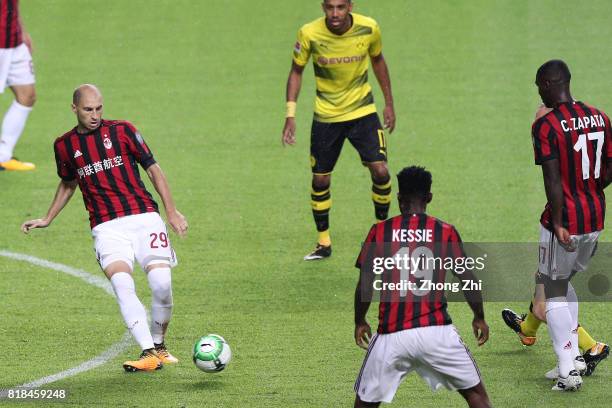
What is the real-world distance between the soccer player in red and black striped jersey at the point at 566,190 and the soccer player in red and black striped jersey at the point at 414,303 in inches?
50.8

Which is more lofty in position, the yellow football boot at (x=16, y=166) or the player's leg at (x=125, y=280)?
the player's leg at (x=125, y=280)

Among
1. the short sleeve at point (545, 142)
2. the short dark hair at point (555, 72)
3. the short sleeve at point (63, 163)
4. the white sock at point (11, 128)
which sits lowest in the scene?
the white sock at point (11, 128)

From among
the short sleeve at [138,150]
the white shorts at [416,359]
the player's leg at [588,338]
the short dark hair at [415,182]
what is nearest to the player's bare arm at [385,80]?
the short sleeve at [138,150]

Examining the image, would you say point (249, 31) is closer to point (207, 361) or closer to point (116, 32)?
point (116, 32)

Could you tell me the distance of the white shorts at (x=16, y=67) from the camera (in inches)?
587

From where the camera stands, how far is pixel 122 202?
933cm

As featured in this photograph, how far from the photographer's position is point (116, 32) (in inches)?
825

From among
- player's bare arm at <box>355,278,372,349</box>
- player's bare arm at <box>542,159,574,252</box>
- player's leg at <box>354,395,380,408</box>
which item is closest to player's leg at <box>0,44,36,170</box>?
player's bare arm at <box>542,159,574,252</box>

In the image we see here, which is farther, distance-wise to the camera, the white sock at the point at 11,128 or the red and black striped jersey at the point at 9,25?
the white sock at the point at 11,128

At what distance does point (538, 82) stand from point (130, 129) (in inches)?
119

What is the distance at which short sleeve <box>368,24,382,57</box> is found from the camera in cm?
1175

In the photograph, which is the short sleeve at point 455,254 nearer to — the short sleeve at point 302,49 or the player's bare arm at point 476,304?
the player's bare arm at point 476,304

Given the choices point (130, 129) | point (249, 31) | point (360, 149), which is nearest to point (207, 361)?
point (130, 129)

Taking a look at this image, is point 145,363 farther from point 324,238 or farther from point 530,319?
point 324,238
